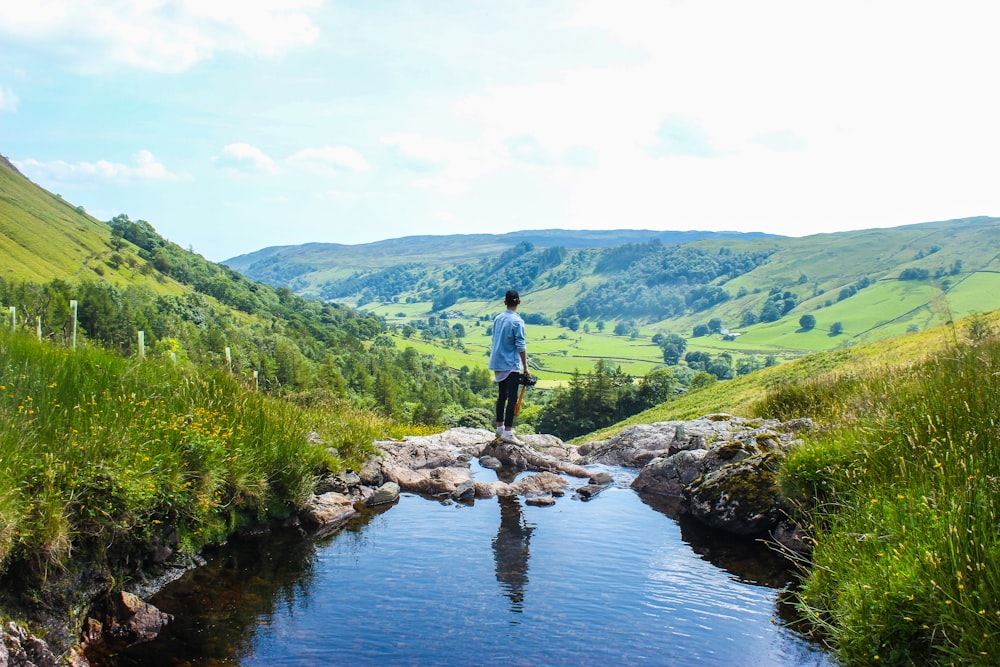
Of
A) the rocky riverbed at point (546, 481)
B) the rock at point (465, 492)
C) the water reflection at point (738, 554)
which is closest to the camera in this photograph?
the rocky riverbed at point (546, 481)

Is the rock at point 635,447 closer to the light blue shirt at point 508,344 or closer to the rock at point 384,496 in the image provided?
the light blue shirt at point 508,344

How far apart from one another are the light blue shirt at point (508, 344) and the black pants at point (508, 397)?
259 millimetres

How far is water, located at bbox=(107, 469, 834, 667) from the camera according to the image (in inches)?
306

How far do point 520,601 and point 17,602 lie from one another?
18.0ft

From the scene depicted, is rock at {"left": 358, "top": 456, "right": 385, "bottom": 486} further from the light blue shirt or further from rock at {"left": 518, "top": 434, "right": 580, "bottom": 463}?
rock at {"left": 518, "top": 434, "right": 580, "bottom": 463}

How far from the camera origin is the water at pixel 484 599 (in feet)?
25.5

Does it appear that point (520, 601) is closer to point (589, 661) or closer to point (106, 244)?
point (589, 661)

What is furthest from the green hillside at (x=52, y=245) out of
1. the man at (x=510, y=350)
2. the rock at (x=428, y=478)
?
the man at (x=510, y=350)

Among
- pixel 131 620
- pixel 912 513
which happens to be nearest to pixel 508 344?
pixel 131 620

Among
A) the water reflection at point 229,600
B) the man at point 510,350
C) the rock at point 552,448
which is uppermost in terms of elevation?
the man at point 510,350

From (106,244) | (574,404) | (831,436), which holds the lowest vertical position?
(574,404)

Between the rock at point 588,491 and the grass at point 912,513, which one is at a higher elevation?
the grass at point 912,513

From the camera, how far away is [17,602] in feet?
23.6

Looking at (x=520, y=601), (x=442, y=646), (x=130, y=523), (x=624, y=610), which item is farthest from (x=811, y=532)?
(x=130, y=523)
